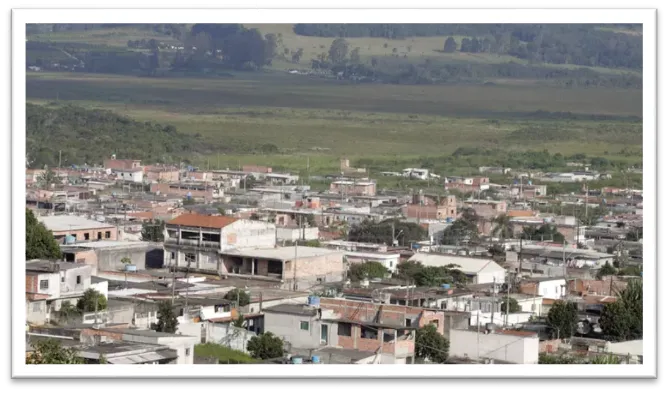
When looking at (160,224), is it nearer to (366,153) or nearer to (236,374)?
(236,374)

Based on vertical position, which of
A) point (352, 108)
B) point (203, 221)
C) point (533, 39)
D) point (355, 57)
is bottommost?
point (203, 221)

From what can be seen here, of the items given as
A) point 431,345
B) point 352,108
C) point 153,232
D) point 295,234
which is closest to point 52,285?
point 431,345

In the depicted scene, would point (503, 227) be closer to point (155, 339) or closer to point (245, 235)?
point (245, 235)

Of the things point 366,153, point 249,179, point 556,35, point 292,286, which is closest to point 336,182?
point 249,179

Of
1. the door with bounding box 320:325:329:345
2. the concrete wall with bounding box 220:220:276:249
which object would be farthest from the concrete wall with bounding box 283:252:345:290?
the door with bounding box 320:325:329:345

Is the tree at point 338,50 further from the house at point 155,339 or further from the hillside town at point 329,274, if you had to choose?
the house at point 155,339

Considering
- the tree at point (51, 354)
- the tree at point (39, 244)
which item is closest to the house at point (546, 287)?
the tree at point (39, 244)
